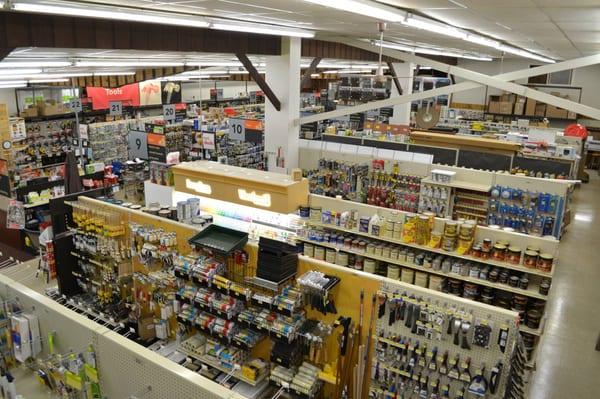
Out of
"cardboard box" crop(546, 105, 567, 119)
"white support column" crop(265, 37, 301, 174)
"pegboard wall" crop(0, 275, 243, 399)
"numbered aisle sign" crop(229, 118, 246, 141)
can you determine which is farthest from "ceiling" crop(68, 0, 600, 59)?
"cardboard box" crop(546, 105, 567, 119)

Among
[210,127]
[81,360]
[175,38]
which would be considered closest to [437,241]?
[81,360]

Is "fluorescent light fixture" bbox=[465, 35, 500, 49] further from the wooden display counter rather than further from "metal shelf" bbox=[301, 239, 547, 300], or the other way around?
"metal shelf" bbox=[301, 239, 547, 300]

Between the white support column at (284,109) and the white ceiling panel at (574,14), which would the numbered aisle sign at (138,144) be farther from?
the white ceiling panel at (574,14)

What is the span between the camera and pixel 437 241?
253 inches

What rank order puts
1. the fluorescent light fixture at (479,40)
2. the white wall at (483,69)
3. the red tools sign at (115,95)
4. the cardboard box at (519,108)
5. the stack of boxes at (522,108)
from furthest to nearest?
the white wall at (483,69), the cardboard box at (519,108), the stack of boxes at (522,108), the red tools sign at (115,95), the fluorescent light fixture at (479,40)

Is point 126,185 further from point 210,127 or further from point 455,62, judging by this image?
point 455,62

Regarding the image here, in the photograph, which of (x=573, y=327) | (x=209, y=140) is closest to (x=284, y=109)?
(x=209, y=140)

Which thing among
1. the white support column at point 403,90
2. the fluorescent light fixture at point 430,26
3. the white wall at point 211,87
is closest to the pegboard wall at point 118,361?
the fluorescent light fixture at point 430,26

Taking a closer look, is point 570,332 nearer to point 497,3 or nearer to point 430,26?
point 430,26

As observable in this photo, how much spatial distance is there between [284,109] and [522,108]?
1500cm

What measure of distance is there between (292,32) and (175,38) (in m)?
2.23

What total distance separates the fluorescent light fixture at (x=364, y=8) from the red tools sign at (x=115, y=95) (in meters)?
16.7

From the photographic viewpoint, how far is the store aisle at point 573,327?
584 centimetres

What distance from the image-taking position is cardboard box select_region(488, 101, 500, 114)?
21922mm
